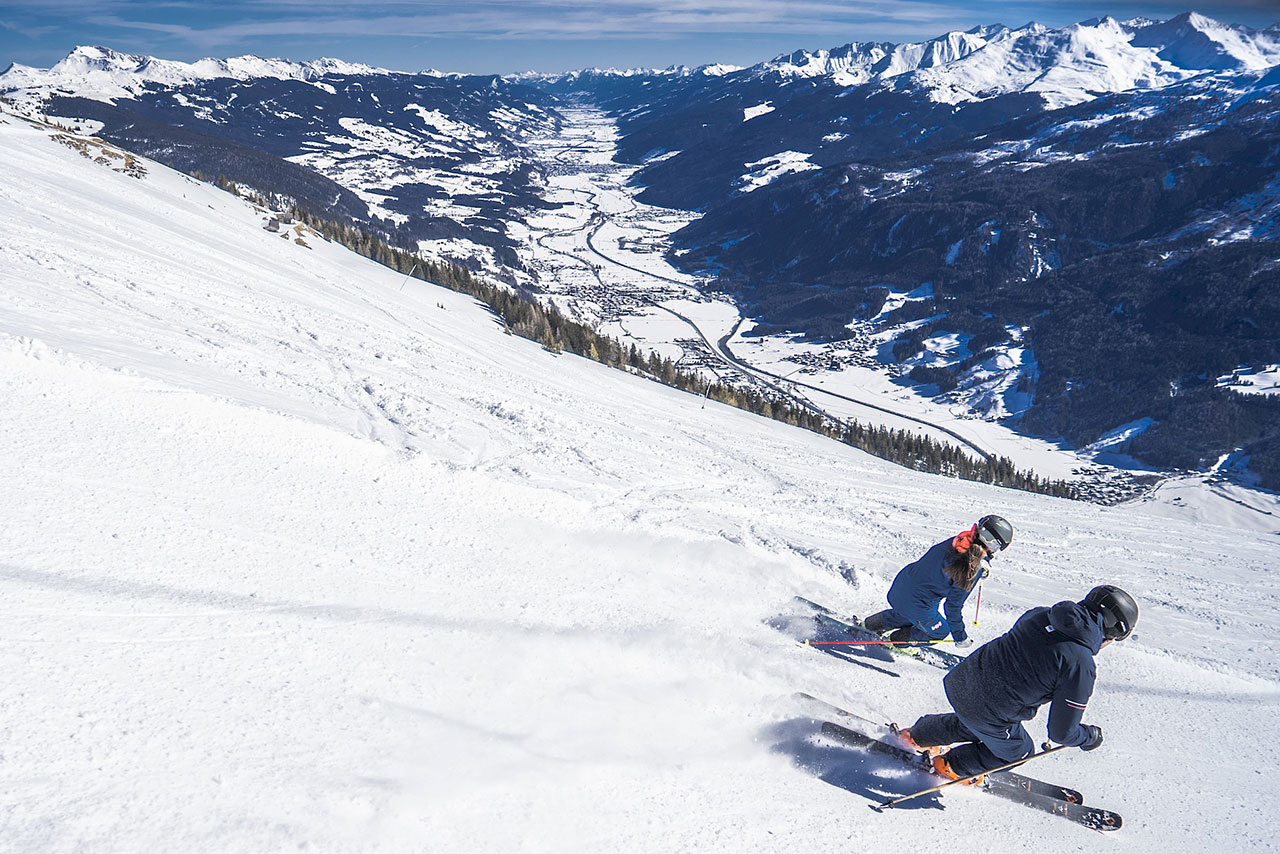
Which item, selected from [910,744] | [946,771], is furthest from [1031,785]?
[910,744]

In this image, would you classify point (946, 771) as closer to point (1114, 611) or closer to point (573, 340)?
point (1114, 611)

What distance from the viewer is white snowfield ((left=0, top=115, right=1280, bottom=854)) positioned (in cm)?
510

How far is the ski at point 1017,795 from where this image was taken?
20.5 feet

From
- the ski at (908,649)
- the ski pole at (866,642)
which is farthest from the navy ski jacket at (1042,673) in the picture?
the ski at (908,649)

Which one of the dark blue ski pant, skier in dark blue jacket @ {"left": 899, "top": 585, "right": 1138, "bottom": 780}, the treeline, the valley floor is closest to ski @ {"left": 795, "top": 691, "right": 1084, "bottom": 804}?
skier in dark blue jacket @ {"left": 899, "top": 585, "right": 1138, "bottom": 780}

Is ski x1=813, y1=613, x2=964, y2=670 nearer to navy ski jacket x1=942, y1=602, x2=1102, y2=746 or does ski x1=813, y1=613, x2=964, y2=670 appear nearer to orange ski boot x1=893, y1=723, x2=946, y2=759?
orange ski boot x1=893, y1=723, x2=946, y2=759

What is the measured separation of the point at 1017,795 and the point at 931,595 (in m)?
2.25

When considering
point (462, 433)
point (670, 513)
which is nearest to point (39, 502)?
point (462, 433)

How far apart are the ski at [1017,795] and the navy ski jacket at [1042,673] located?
2.74 feet

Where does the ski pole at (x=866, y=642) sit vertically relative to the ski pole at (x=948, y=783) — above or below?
below

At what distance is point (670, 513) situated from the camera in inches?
489

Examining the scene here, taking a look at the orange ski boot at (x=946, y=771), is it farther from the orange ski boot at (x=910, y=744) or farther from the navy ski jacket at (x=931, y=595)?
the navy ski jacket at (x=931, y=595)

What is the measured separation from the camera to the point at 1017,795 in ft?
21.3

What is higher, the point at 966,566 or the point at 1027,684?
the point at 966,566
